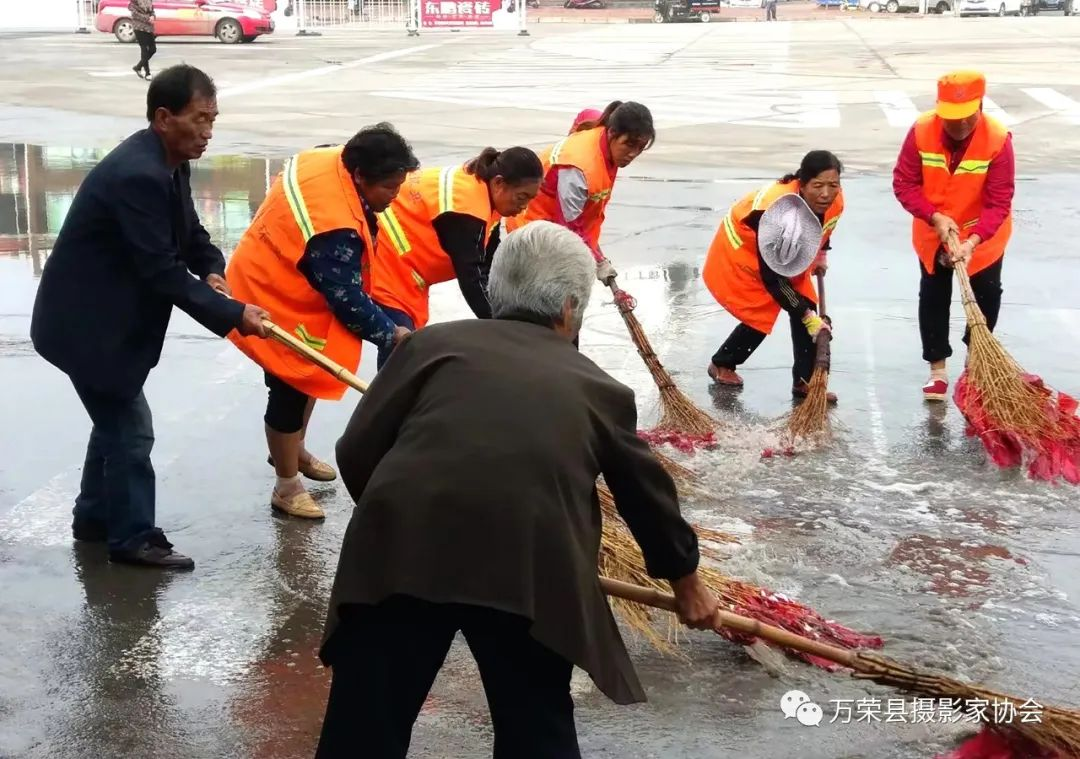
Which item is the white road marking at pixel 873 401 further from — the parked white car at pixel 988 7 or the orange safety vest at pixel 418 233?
the parked white car at pixel 988 7

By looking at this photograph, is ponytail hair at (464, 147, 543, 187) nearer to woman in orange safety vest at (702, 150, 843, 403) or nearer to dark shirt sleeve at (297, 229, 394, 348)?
dark shirt sleeve at (297, 229, 394, 348)

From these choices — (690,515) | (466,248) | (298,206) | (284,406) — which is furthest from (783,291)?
(298,206)

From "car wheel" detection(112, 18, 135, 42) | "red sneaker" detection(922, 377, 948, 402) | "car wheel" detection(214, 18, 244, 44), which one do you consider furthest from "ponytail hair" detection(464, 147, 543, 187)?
"car wheel" detection(112, 18, 135, 42)

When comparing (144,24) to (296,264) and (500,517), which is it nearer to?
(296,264)

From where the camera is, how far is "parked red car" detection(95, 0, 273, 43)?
110 feet

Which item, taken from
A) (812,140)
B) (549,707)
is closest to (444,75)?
(812,140)

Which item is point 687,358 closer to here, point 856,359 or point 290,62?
point 856,359

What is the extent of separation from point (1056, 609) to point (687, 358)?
3.54 meters

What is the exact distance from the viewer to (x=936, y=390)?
287 inches

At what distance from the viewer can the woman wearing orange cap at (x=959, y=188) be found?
6.78 m

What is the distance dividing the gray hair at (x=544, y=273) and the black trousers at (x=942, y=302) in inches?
189

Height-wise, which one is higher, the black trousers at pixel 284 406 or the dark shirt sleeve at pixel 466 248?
the dark shirt sleeve at pixel 466 248

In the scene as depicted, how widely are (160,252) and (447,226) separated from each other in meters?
1.37

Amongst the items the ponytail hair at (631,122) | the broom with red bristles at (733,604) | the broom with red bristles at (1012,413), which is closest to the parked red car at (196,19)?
the ponytail hair at (631,122)
